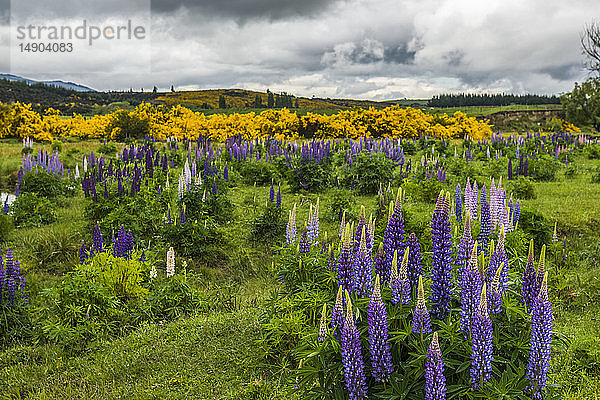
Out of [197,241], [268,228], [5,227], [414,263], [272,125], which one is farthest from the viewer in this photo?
[272,125]

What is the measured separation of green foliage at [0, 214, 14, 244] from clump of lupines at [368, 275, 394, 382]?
369 inches

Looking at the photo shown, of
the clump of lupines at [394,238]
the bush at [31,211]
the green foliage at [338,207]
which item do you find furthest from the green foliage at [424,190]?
the clump of lupines at [394,238]

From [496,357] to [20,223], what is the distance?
36.0 feet

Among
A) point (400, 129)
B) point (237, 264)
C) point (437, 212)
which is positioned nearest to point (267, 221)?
point (237, 264)

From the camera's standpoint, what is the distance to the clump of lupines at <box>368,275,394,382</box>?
9.89 feet

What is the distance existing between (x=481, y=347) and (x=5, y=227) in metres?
10.2

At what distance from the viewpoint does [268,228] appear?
10320 mm

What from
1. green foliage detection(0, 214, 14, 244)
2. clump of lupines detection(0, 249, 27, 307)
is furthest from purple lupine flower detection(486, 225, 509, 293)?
green foliage detection(0, 214, 14, 244)

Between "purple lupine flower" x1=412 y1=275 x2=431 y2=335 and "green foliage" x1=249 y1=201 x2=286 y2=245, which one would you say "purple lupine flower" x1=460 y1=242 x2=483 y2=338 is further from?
"green foliage" x1=249 y1=201 x2=286 y2=245

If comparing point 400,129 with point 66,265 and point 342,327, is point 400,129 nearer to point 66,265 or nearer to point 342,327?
point 66,265

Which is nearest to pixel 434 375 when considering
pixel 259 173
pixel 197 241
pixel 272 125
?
→ pixel 197 241

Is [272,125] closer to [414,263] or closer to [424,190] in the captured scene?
[424,190]

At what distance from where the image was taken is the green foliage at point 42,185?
12.9m

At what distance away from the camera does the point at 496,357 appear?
3.06m
